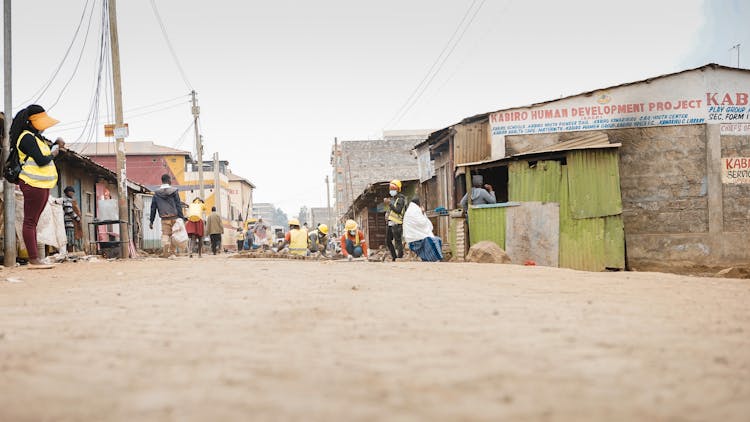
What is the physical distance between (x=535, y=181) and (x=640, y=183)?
218 cm

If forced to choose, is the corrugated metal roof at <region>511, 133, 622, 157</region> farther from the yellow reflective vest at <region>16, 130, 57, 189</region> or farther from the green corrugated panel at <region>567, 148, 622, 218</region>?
the yellow reflective vest at <region>16, 130, 57, 189</region>

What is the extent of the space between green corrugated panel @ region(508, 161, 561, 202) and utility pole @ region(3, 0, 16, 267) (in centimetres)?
926

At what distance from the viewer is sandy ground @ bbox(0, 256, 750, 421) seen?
7.38 feet

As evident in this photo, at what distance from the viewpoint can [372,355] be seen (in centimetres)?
302

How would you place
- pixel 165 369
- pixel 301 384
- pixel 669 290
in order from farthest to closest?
pixel 669 290 < pixel 165 369 < pixel 301 384

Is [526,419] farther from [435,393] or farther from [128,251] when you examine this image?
[128,251]

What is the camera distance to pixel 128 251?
14.7 meters

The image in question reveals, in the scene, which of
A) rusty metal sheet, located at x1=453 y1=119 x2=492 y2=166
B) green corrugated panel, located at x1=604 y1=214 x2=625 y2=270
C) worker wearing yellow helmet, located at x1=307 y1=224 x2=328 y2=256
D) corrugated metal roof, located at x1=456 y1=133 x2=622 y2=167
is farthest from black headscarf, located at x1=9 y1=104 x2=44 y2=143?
green corrugated panel, located at x1=604 y1=214 x2=625 y2=270

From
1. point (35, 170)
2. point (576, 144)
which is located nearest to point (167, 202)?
point (35, 170)

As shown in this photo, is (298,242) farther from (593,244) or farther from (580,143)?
(580,143)

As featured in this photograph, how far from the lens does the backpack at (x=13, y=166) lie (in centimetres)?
881

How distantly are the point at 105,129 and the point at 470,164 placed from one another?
Answer: 27.7 ft

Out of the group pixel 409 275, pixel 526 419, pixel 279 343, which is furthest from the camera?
pixel 409 275

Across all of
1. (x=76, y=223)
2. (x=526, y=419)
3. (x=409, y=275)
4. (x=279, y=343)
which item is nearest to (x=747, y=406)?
(x=526, y=419)
